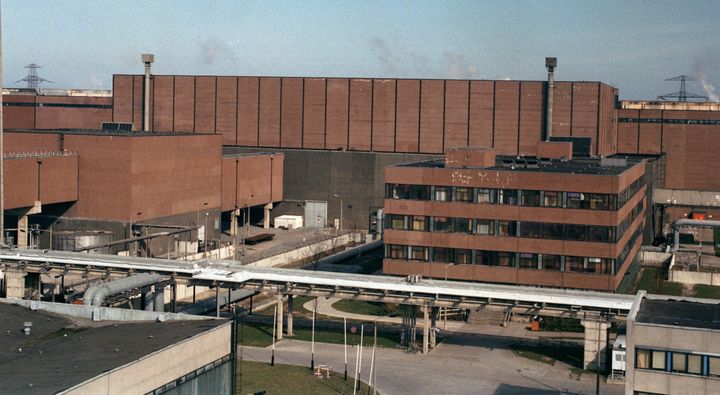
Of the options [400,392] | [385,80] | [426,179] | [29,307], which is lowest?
[400,392]

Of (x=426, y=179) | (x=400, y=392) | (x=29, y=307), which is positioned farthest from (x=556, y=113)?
(x=29, y=307)

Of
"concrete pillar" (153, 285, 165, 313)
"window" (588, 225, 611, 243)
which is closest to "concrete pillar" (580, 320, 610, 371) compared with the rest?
"window" (588, 225, 611, 243)

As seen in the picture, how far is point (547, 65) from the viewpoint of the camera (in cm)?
13212

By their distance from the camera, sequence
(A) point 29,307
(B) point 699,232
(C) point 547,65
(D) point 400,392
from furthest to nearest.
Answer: (B) point 699,232, (C) point 547,65, (D) point 400,392, (A) point 29,307

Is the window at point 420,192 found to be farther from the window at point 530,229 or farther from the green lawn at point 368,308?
the green lawn at point 368,308

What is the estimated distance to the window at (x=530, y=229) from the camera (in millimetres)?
85312

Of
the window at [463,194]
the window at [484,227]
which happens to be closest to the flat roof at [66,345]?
the window at [484,227]

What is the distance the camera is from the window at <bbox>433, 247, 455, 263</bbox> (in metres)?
87.6

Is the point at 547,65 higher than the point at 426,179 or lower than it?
higher

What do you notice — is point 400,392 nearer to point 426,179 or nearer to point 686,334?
point 686,334

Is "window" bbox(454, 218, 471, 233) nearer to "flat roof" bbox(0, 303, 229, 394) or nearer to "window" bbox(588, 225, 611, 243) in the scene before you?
"window" bbox(588, 225, 611, 243)

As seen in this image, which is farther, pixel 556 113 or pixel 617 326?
pixel 556 113

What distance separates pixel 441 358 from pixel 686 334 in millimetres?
27131

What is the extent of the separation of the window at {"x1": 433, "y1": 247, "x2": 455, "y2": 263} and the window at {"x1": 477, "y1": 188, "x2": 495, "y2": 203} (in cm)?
480
